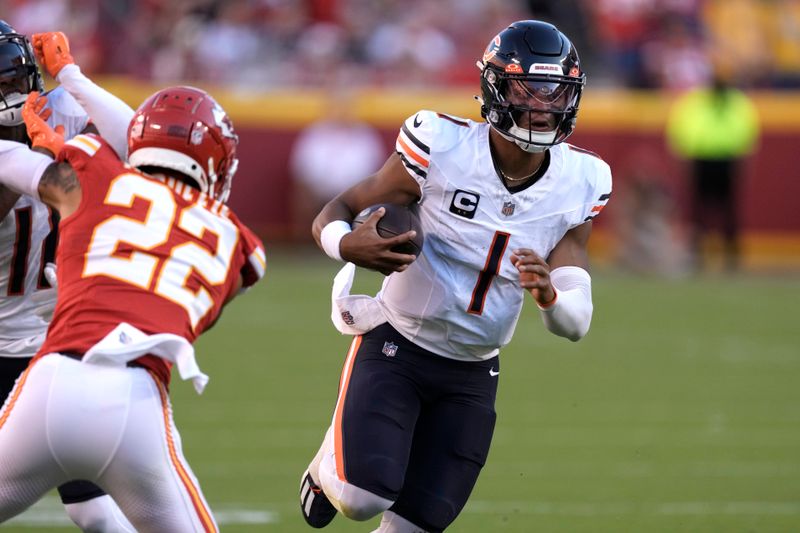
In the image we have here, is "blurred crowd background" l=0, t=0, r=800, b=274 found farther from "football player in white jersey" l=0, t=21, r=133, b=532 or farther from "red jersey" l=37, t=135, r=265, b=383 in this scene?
"red jersey" l=37, t=135, r=265, b=383

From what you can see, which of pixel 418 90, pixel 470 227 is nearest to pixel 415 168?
pixel 470 227

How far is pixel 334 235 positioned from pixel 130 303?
827mm

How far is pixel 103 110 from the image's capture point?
4215 mm

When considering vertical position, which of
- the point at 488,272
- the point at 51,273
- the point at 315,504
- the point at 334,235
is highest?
the point at 51,273

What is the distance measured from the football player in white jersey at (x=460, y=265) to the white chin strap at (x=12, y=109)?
100cm

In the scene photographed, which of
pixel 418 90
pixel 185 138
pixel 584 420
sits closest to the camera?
pixel 185 138

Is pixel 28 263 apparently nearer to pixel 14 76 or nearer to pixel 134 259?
pixel 14 76

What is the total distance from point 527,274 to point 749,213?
12.0m

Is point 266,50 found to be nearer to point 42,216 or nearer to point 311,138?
point 311,138

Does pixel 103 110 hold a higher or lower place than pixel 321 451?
higher

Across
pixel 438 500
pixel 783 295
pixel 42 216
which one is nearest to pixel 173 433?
pixel 438 500

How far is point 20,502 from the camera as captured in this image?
11.6 feet

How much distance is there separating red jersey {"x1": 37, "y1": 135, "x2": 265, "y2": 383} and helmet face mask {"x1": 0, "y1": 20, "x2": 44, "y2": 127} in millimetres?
740

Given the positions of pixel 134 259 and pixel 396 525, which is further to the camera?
pixel 396 525
